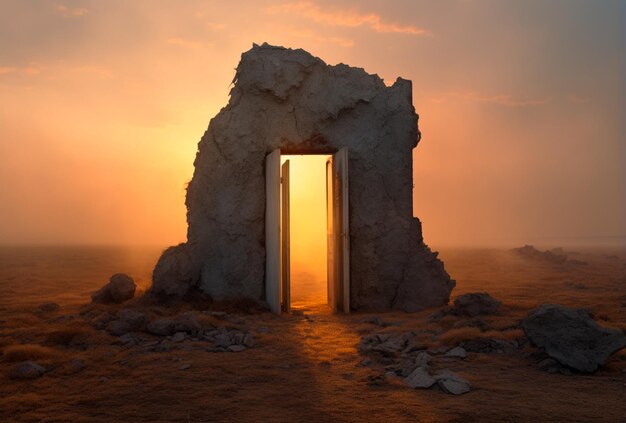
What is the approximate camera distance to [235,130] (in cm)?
950

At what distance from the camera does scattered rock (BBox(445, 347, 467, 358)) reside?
18.7 ft

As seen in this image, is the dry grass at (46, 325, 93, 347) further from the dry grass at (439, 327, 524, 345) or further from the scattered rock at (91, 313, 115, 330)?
the dry grass at (439, 327, 524, 345)

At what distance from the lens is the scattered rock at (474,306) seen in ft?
25.9

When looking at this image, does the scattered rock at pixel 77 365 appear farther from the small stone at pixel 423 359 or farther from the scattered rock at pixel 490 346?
the scattered rock at pixel 490 346

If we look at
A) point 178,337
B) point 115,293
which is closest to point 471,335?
point 178,337

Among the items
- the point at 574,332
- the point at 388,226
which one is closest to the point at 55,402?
the point at 574,332

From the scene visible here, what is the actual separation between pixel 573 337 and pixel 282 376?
287cm

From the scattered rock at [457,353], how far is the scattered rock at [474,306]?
211 centimetres

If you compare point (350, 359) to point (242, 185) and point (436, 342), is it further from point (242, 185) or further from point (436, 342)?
point (242, 185)

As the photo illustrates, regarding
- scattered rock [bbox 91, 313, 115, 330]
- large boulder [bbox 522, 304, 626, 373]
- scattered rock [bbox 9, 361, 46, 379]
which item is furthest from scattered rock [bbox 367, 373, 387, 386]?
scattered rock [bbox 91, 313, 115, 330]

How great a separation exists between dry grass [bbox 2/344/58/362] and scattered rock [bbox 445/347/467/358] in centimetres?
425

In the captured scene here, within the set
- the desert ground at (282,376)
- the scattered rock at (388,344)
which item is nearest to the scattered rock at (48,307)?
the desert ground at (282,376)

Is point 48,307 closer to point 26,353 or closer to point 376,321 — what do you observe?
→ point 26,353

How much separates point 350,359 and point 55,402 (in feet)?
9.32
